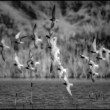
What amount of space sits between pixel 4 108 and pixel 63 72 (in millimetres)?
21139

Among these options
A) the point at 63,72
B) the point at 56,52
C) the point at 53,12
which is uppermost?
the point at 53,12

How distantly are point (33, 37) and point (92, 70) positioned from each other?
582 inches

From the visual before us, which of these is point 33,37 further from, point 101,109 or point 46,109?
point 101,109

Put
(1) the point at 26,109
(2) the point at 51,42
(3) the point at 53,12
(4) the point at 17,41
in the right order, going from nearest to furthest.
Result: (3) the point at 53,12, (2) the point at 51,42, (4) the point at 17,41, (1) the point at 26,109

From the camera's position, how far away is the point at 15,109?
243 ft

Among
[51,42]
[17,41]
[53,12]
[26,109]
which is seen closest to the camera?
[53,12]

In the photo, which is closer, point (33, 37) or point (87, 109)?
point (33, 37)

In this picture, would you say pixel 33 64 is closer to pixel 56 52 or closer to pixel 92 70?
pixel 56 52

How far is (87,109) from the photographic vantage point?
245 feet

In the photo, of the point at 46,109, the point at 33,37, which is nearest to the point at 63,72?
the point at 33,37

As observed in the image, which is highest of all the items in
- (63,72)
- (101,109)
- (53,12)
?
(53,12)

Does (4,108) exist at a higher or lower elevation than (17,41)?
lower

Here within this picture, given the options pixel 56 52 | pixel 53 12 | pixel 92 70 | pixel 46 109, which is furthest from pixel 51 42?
pixel 46 109

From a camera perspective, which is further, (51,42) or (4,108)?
(4,108)
